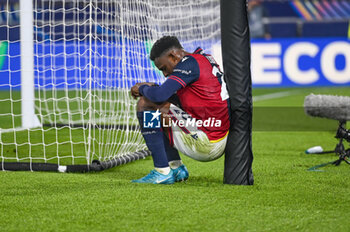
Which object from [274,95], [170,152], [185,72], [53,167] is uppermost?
[185,72]

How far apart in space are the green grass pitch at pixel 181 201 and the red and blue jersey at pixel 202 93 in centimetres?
42

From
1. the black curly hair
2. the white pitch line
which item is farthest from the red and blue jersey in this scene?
the white pitch line

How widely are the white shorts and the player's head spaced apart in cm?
27

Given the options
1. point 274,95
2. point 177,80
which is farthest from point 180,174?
point 274,95

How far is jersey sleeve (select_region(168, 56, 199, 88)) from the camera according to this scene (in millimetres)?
3547

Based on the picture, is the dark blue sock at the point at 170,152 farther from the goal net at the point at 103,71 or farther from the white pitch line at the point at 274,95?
the white pitch line at the point at 274,95

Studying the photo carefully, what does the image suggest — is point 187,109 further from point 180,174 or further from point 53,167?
point 53,167

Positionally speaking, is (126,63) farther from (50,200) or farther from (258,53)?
(258,53)

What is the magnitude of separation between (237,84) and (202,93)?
0.74 feet

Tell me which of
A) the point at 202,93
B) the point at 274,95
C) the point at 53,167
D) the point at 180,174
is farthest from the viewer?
the point at 274,95

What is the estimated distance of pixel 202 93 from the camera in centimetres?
365

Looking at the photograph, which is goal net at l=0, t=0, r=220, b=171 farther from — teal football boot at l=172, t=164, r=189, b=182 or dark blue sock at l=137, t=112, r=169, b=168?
teal football boot at l=172, t=164, r=189, b=182

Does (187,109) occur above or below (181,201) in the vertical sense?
above

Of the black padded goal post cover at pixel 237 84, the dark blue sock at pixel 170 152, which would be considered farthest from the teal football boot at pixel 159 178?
the black padded goal post cover at pixel 237 84
